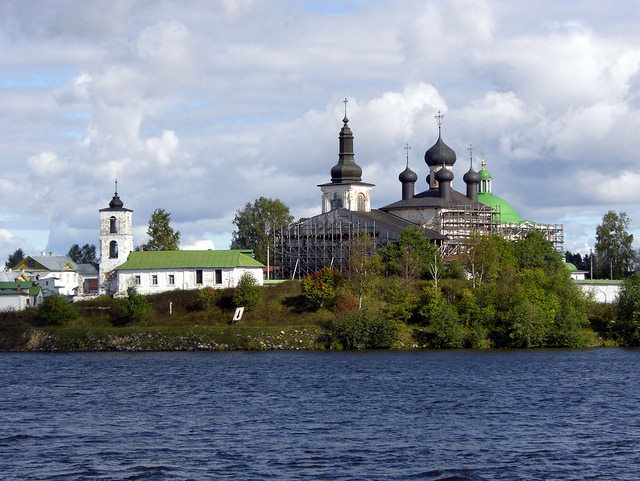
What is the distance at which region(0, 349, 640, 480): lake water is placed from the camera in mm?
31141

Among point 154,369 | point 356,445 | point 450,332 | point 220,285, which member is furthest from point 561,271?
point 356,445

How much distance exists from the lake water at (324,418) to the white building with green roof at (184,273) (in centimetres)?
2069

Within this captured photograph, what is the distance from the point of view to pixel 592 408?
42.5 metres

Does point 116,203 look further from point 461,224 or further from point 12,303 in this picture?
point 461,224

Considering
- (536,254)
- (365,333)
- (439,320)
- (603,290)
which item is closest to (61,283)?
(365,333)

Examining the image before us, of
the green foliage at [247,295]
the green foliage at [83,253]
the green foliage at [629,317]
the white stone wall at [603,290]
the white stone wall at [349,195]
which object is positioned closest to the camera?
the green foliage at [629,317]

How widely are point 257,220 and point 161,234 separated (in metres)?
18.9

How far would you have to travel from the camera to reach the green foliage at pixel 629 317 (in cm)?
7112

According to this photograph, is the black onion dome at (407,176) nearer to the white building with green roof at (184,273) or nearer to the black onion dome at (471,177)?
the black onion dome at (471,177)

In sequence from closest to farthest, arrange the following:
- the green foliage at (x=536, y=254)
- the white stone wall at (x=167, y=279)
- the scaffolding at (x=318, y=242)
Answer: the white stone wall at (x=167, y=279), the green foliage at (x=536, y=254), the scaffolding at (x=318, y=242)

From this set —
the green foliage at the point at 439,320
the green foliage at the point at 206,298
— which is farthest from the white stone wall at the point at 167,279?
the green foliage at the point at 439,320

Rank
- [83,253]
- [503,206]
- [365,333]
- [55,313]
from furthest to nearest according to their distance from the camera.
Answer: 1. [83,253]
2. [503,206]
3. [55,313]
4. [365,333]

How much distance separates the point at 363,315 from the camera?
228 feet

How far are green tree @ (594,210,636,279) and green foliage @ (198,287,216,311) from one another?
4309 centimetres
